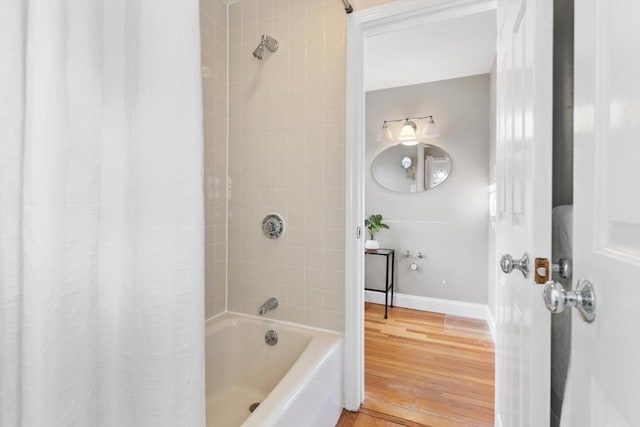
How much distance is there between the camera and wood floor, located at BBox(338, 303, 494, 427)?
1.55m

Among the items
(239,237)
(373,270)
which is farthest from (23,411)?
(373,270)

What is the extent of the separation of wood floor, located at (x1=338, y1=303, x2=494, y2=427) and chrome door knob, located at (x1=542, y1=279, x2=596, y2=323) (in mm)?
1342

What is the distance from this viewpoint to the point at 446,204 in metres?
3.03

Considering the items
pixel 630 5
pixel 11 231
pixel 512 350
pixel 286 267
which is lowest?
pixel 512 350

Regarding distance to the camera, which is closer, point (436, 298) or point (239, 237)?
point (239, 237)

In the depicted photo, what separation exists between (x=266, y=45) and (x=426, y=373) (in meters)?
2.32

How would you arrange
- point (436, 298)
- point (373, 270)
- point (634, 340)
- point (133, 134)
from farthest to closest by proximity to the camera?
1. point (373, 270)
2. point (436, 298)
3. point (133, 134)
4. point (634, 340)

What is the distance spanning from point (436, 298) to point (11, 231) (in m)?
3.26

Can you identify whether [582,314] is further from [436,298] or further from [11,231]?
[436,298]

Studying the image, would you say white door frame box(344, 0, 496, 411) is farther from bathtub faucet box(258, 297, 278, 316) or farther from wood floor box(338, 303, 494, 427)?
bathtub faucet box(258, 297, 278, 316)

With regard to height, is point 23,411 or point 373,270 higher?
point 23,411

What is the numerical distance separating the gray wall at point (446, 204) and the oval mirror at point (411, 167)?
0.07m

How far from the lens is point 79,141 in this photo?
43cm

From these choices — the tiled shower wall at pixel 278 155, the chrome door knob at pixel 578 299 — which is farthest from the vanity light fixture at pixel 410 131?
the chrome door knob at pixel 578 299
